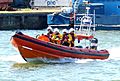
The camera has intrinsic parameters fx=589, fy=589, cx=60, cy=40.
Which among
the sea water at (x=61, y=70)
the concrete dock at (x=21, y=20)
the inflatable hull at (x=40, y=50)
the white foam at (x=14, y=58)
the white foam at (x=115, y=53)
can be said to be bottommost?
the concrete dock at (x=21, y=20)

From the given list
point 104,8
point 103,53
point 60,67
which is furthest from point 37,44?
point 104,8

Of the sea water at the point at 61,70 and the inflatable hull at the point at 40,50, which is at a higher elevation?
the inflatable hull at the point at 40,50

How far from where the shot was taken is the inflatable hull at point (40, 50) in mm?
25375

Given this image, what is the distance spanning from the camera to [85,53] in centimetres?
2691

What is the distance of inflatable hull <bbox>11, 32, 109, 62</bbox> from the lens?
83.3 ft

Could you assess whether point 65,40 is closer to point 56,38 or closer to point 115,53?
point 56,38

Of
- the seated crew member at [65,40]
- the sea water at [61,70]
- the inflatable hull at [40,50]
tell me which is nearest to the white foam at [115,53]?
the sea water at [61,70]

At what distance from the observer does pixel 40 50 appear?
84.6ft

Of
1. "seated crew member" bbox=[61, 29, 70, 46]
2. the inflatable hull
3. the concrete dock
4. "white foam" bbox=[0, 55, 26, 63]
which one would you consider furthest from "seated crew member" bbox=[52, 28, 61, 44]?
the concrete dock

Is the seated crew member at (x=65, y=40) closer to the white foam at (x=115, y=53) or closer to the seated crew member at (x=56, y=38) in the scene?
the seated crew member at (x=56, y=38)

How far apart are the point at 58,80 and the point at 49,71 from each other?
243 centimetres

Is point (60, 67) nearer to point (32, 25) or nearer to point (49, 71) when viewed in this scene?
point (49, 71)

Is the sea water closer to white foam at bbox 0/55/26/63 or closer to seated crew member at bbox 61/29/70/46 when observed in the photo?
white foam at bbox 0/55/26/63

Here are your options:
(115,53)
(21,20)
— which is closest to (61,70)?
(115,53)
